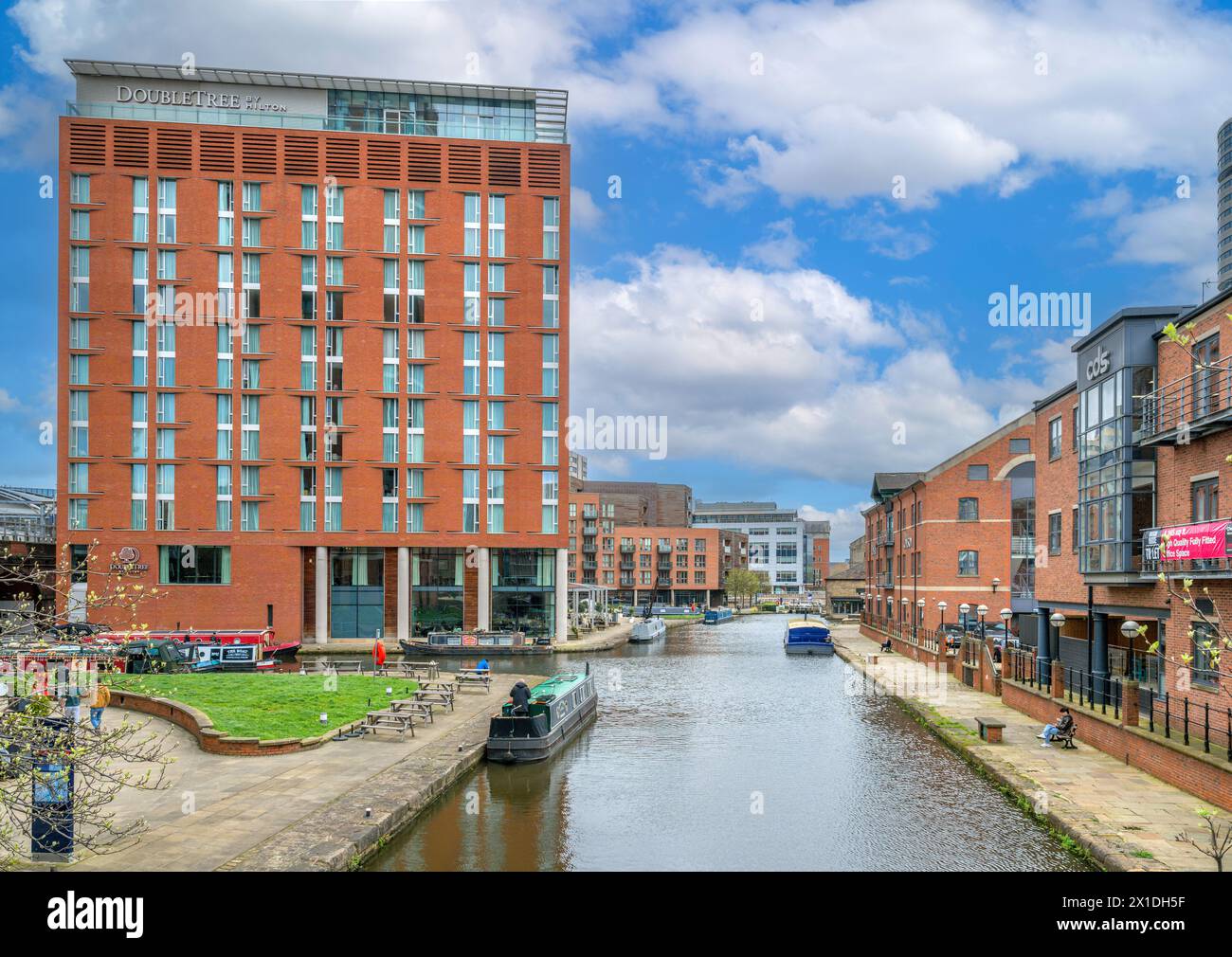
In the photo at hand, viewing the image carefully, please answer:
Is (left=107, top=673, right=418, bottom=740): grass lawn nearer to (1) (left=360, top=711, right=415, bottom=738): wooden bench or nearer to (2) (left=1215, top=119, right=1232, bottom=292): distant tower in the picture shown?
(1) (left=360, top=711, right=415, bottom=738): wooden bench

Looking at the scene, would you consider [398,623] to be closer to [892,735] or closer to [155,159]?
[155,159]

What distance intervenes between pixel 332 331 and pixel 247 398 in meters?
6.73

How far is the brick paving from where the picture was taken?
49.5 feet

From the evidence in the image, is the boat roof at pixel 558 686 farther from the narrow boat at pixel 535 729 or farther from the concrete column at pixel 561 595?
the concrete column at pixel 561 595

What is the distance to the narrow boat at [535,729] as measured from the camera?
24.5m

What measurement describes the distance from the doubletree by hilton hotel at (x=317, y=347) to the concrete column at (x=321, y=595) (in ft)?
0.48

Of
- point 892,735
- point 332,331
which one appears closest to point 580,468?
point 332,331

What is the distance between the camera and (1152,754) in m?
20.6

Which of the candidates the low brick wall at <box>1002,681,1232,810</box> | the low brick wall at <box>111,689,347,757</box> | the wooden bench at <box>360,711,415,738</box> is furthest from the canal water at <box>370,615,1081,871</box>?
the low brick wall at <box>111,689,347,757</box>

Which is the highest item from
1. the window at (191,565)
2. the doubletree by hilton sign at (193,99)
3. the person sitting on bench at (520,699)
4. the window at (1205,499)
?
the doubletree by hilton sign at (193,99)

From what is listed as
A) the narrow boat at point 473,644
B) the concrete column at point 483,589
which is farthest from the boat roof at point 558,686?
the concrete column at point 483,589
